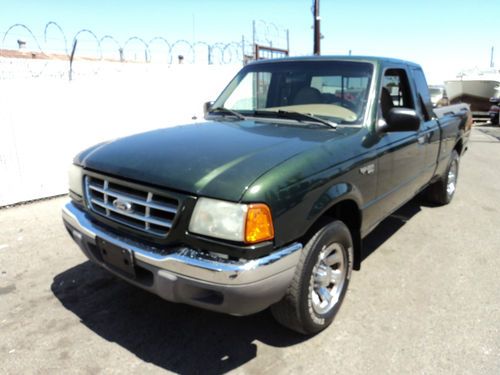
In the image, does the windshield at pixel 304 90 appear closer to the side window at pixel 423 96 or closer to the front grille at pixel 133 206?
the side window at pixel 423 96

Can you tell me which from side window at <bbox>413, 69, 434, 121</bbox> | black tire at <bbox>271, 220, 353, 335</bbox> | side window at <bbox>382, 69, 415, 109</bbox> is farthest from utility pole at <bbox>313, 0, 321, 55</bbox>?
black tire at <bbox>271, 220, 353, 335</bbox>

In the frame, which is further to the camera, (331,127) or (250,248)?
(331,127)

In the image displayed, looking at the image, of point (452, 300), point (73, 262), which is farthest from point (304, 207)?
point (73, 262)

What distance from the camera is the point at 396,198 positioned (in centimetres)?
380

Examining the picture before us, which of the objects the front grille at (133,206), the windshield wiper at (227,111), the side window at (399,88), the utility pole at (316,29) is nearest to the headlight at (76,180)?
the front grille at (133,206)

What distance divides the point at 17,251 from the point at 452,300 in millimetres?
4222

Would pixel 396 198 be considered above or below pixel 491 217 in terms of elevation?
above

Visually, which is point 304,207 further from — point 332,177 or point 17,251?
point 17,251

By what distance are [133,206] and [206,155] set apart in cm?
54

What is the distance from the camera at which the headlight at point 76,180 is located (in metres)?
2.92

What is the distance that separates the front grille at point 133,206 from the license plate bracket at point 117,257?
153 mm

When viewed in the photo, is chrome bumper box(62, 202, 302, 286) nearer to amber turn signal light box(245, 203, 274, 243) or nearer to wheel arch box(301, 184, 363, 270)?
amber turn signal light box(245, 203, 274, 243)

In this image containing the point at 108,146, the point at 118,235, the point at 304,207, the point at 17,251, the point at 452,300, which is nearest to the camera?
the point at 304,207

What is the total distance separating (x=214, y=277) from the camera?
2088 millimetres
